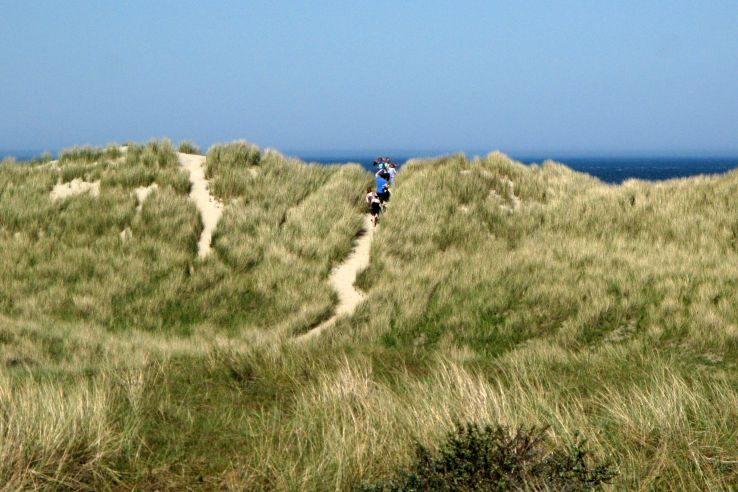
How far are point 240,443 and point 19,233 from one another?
14.1 metres

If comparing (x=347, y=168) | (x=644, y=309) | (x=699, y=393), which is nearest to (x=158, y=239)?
(x=347, y=168)

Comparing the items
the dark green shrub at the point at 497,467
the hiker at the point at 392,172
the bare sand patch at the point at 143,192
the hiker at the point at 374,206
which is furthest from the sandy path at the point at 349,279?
the dark green shrub at the point at 497,467

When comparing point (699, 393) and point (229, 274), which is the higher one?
point (699, 393)

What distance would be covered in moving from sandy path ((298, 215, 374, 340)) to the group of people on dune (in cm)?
47

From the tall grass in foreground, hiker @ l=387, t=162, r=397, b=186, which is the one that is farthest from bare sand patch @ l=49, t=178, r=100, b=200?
the tall grass in foreground

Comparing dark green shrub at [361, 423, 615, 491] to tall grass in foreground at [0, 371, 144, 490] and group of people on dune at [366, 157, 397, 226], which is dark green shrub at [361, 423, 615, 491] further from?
group of people on dune at [366, 157, 397, 226]

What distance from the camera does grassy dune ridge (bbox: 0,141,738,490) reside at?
5.96 m

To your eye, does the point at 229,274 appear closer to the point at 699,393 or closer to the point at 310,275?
the point at 310,275

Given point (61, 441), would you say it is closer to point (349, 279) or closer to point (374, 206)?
point (349, 279)

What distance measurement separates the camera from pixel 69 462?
5699mm

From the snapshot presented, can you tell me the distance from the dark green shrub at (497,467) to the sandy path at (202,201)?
43.4ft

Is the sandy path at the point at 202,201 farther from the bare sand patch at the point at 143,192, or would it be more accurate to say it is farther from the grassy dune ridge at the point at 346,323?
the bare sand patch at the point at 143,192

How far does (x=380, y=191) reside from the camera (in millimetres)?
19750

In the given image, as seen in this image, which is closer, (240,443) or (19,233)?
(240,443)
